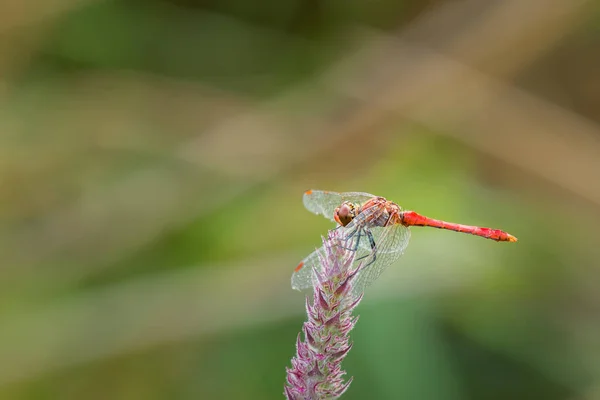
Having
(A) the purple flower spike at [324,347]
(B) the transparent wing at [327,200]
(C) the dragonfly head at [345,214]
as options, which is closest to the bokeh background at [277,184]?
(B) the transparent wing at [327,200]

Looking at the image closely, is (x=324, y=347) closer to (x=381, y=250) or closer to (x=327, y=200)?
(x=381, y=250)

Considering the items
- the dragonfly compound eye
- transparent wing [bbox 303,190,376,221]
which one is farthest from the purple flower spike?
transparent wing [bbox 303,190,376,221]

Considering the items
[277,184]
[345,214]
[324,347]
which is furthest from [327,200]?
[277,184]

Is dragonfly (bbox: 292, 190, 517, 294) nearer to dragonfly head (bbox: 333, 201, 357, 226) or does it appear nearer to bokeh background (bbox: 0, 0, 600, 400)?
dragonfly head (bbox: 333, 201, 357, 226)

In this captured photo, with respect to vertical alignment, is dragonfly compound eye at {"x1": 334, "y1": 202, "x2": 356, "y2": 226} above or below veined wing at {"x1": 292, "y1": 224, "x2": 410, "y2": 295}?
above

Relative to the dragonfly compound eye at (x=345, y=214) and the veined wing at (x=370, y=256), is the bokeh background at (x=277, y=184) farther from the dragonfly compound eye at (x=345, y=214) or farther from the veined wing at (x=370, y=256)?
the dragonfly compound eye at (x=345, y=214)

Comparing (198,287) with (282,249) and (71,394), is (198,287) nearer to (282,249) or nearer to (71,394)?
(282,249)
